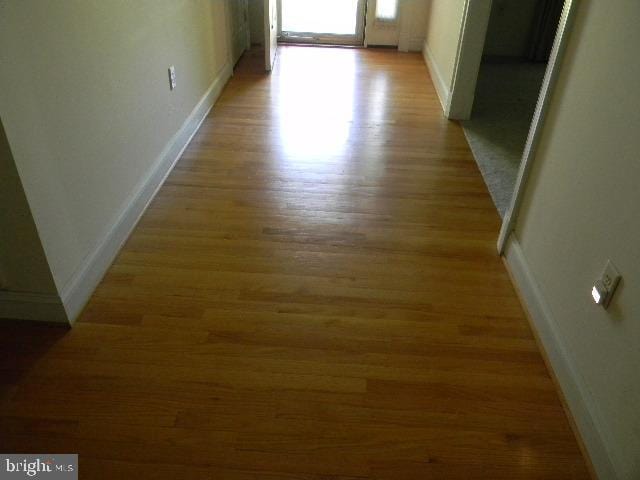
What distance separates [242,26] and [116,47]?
283 centimetres

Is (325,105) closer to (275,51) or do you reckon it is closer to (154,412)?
(275,51)

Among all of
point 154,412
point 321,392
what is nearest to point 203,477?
point 154,412

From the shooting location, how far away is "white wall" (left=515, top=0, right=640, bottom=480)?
122cm

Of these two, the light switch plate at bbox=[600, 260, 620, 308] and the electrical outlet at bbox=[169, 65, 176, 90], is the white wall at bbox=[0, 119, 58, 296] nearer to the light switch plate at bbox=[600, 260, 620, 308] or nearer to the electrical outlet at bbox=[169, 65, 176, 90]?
the electrical outlet at bbox=[169, 65, 176, 90]

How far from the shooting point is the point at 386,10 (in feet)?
15.7

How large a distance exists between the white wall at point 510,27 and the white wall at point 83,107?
10.6 ft

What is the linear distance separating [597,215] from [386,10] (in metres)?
4.01

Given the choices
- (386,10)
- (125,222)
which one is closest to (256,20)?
(386,10)

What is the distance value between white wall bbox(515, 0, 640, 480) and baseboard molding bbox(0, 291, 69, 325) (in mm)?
1660

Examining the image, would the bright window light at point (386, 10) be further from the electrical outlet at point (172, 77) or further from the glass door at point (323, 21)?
the electrical outlet at point (172, 77)

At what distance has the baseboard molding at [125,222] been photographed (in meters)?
1.74

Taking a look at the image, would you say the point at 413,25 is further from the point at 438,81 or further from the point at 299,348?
the point at 299,348

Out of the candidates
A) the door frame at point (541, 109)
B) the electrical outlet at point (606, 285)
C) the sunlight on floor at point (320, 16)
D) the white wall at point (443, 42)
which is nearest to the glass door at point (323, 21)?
the sunlight on floor at point (320, 16)
